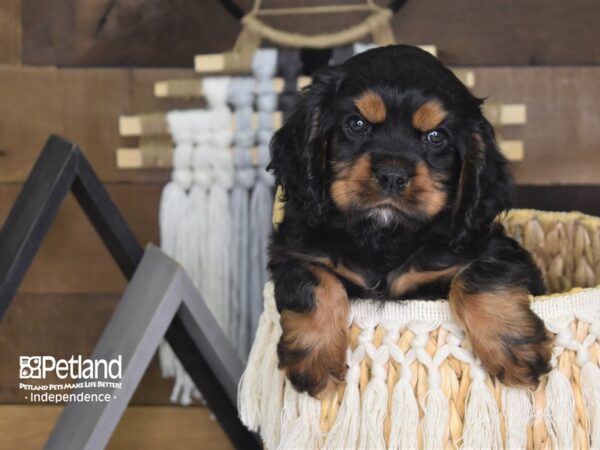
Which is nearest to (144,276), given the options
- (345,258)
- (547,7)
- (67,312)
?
(345,258)

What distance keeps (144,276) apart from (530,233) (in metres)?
0.94

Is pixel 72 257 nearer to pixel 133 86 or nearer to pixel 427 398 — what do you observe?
pixel 133 86

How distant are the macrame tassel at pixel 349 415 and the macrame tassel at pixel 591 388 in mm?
360

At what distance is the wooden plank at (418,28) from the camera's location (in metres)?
2.27

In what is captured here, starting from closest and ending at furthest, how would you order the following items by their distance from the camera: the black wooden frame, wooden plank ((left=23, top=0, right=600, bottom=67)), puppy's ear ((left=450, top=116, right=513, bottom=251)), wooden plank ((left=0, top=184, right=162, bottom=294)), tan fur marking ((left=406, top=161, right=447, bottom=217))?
tan fur marking ((left=406, top=161, right=447, bottom=217)) < puppy's ear ((left=450, top=116, right=513, bottom=251)) < the black wooden frame < wooden plank ((left=23, top=0, right=600, bottom=67)) < wooden plank ((left=0, top=184, right=162, bottom=294))

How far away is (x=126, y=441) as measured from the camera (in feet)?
8.09

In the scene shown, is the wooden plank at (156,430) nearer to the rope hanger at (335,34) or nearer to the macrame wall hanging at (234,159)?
the macrame wall hanging at (234,159)

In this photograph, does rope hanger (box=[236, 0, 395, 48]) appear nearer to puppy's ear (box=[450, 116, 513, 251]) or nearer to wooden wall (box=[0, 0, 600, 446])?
wooden wall (box=[0, 0, 600, 446])

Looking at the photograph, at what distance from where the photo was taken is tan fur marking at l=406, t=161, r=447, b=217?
136cm

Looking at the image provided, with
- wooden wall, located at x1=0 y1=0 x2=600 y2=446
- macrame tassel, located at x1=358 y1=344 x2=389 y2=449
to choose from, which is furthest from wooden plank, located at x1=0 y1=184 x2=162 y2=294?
macrame tassel, located at x1=358 y1=344 x2=389 y2=449

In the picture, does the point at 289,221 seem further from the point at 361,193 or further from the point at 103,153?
the point at 103,153

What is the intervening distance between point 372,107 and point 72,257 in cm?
133

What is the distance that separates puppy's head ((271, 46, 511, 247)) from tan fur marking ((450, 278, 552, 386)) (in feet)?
0.61

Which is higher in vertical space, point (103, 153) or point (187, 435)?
point (103, 153)
